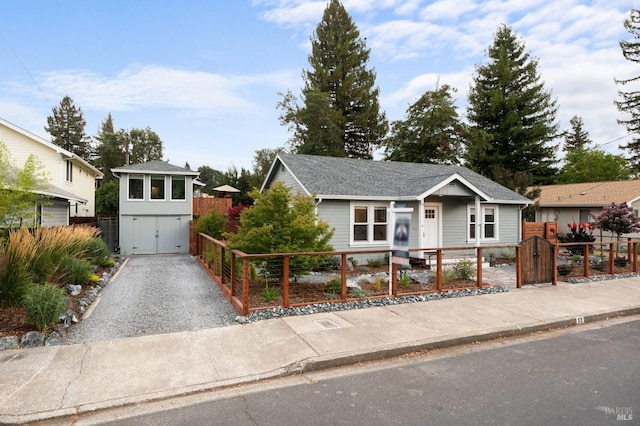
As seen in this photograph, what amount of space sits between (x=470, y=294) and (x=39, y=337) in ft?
28.4

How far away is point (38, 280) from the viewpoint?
7.40 meters

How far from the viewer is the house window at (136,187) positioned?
58.9ft

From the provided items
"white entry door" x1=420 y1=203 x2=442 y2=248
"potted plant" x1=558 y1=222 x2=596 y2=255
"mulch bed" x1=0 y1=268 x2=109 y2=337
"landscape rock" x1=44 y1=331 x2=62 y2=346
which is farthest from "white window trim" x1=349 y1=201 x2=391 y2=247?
"landscape rock" x1=44 y1=331 x2=62 y2=346

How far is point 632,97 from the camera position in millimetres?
31781

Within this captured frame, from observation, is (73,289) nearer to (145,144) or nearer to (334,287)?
(334,287)

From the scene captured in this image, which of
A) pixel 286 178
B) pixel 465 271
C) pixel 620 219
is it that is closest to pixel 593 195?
pixel 620 219

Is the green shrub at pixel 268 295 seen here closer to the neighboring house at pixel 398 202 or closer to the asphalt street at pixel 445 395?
the asphalt street at pixel 445 395

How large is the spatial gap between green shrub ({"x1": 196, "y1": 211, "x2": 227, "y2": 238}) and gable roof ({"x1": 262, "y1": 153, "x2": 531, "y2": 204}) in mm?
3645

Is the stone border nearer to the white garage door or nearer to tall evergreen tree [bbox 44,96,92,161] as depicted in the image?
the white garage door

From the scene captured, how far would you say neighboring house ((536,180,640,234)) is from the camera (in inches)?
891

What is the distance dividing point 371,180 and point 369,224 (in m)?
2.44

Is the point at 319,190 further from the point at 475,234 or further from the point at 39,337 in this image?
the point at 39,337

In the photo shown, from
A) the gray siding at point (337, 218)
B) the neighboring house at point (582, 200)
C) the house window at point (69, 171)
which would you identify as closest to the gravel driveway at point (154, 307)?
the gray siding at point (337, 218)

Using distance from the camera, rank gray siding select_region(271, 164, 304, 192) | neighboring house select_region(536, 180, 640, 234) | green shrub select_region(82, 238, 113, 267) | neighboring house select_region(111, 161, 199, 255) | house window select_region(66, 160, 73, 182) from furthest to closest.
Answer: neighboring house select_region(536, 180, 640, 234), house window select_region(66, 160, 73, 182), neighboring house select_region(111, 161, 199, 255), gray siding select_region(271, 164, 304, 192), green shrub select_region(82, 238, 113, 267)
